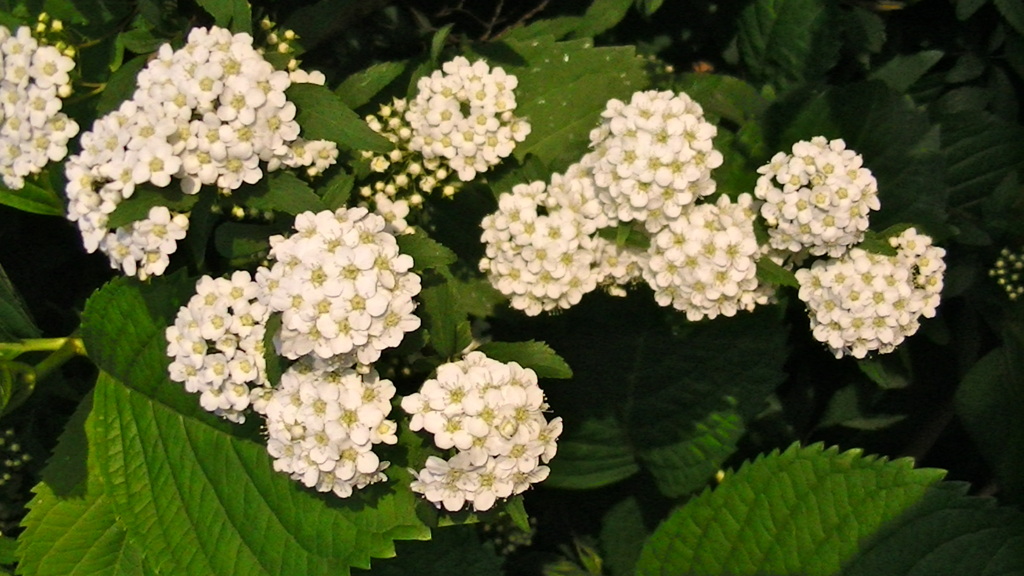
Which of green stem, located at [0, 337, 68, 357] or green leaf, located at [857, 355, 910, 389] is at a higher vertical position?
green leaf, located at [857, 355, 910, 389]

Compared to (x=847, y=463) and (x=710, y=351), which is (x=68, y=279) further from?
(x=847, y=463)

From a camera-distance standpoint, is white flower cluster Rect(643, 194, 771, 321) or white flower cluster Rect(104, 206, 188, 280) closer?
white flower cluster Rect(104, 206, 188, 280)

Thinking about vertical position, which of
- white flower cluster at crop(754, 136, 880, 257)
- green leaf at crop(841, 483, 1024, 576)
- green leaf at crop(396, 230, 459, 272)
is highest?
white flower cluster at crop(754, 136, 880, 257)

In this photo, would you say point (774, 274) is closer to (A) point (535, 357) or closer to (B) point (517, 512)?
(A) point (535, 357)

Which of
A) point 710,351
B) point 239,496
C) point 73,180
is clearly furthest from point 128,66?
point 710,351

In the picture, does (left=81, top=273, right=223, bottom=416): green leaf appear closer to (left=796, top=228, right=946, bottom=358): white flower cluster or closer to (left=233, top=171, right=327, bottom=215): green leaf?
(left=233, top=171, right=327, bottom=215): green leaf

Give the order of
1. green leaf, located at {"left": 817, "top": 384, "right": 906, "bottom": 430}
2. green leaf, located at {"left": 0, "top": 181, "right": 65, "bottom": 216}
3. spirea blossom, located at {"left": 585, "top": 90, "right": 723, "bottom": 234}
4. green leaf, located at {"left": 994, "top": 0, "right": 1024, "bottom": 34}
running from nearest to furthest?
1. spirea blossom, located at {"left": 585, "top": 90, "right": 723, "bottom": 234}
2. green leaf, located at {"left": 994, "top": 0, "right": 1024, "bottom": 34}
3. green leaf, located at {"left": 0, "top": 181, "right": 65, "bottom": 216}
4. green leaf, located at {"left": 817, "top": 384, "right": 906, "bottom": 430}

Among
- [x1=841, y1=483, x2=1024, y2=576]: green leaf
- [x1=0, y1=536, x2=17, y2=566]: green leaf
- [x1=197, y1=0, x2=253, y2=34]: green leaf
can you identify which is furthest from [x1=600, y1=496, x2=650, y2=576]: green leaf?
[x1=197, y1=0, x2=253, y2=34]: green leaf

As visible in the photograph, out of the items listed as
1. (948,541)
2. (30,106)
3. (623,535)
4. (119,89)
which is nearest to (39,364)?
(30,106)

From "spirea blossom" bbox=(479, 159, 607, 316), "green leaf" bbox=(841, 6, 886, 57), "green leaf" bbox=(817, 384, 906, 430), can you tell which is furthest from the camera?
"green leaf" bbox=(817, 384, 906, 430)
